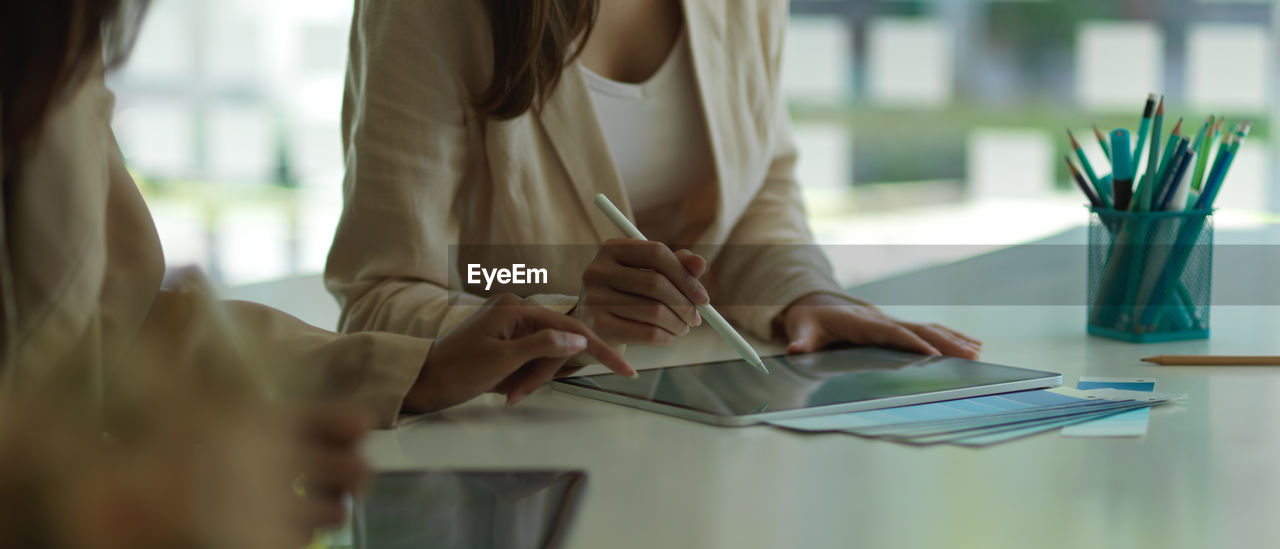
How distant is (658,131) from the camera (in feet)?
3.75

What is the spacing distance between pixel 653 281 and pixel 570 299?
0.51 feet

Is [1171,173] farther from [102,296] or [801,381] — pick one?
[102,296]

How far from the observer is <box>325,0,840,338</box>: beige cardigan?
0.93m

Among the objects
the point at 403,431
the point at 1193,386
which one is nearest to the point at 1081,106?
the point at 1193,386

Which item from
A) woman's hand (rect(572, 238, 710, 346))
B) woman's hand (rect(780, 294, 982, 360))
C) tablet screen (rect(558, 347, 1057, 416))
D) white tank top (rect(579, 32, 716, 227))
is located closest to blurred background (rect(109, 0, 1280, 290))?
white tank top (rect(579, 32, 716, 227))

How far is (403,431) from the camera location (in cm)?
67

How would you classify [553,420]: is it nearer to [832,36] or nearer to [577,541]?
[577,541]

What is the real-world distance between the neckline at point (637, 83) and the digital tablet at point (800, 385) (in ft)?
1.15

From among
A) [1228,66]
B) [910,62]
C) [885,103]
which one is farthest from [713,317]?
[1228,66]

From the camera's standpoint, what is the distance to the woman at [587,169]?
0.91 metres

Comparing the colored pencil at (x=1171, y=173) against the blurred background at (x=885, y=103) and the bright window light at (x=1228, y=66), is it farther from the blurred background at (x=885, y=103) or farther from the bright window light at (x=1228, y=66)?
the bright window light at (x=1228, y=66)

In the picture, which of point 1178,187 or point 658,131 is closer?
point 1178,187

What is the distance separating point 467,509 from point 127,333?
28 cm

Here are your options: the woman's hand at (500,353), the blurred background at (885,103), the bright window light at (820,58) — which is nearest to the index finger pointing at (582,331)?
the woman's hand at (500,353)
